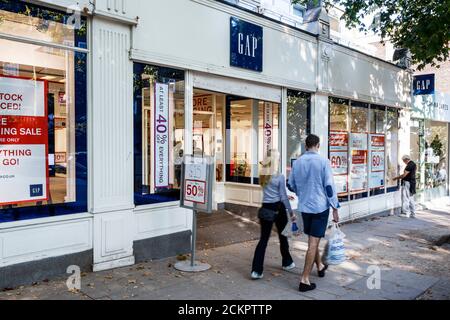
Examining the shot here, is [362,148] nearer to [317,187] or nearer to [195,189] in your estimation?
[317,187]

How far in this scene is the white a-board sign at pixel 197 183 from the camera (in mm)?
5770

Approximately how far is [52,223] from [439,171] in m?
15.2

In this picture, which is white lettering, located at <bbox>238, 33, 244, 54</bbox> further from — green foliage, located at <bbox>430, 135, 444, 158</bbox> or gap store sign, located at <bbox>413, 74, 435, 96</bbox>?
green foliage, located at <bbox>430, 135, 444, 158</bbox>

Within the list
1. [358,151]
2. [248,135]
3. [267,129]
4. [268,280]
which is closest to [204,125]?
[248,135]

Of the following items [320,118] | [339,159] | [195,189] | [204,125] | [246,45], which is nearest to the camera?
[195,189]

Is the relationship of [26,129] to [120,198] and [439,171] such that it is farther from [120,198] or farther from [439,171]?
[439,171]

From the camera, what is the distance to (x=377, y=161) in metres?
12.2

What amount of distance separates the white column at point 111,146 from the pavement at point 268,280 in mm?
402

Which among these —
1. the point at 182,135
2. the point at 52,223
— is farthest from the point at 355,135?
the point at 52,223

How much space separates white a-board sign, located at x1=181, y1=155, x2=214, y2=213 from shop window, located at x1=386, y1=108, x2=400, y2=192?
28.2 ft

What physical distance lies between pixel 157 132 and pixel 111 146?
890 mm

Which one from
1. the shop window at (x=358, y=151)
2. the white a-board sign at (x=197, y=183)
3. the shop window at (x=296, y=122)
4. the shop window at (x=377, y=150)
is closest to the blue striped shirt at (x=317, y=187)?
the white a-board sign at (x=197, y=183)

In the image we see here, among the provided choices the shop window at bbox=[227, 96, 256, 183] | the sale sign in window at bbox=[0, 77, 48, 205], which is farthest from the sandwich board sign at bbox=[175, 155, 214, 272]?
the shop window at bbox=[227, 96, 256, 183]
